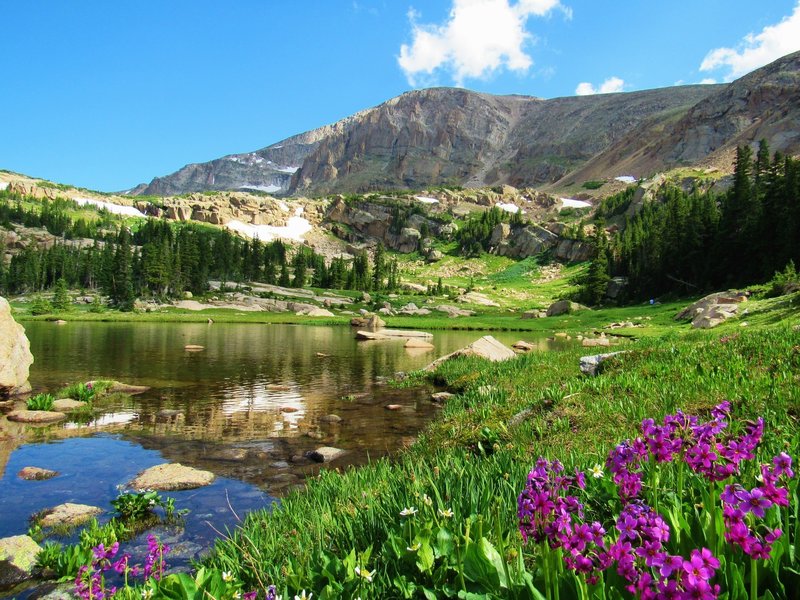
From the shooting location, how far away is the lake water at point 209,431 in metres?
10.9

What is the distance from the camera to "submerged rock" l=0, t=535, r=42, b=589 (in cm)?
730

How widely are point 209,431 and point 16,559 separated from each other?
9.77 metres

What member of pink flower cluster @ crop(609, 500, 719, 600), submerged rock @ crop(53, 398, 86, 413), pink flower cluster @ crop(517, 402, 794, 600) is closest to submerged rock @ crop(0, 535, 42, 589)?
pink flower cluster @ crop(517, 402, 794, 600)

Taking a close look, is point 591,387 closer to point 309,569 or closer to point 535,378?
point 535,378

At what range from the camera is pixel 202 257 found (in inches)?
5969

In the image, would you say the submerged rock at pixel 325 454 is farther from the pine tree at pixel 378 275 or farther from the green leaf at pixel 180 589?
the pine tree at pixel 378 275

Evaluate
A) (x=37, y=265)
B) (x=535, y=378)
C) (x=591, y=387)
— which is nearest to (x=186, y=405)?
(x=535, y=378)

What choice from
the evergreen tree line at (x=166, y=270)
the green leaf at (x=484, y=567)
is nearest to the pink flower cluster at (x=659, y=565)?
the green leaf at (x=484, y=567)

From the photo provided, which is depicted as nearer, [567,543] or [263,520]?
[567,543]

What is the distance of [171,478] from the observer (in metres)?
11.7

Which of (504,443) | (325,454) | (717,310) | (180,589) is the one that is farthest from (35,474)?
(717,310)

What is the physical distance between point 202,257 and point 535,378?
497 feet

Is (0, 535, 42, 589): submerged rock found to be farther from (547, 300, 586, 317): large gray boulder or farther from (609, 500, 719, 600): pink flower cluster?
(547, 300, 586, 317): large gray boulder

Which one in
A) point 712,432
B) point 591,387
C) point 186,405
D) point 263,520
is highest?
point 712,432
